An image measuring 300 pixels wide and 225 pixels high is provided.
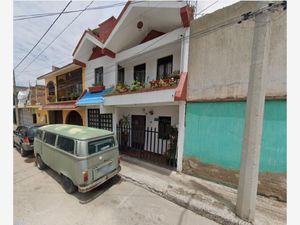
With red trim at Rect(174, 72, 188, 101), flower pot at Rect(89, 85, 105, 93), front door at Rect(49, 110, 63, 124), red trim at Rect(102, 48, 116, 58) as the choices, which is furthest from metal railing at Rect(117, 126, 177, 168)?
front door at Rect(49, 110, 63, 124)

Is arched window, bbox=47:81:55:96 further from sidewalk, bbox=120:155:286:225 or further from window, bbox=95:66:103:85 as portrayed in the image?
sidewalk, bbox=120:155:286:225

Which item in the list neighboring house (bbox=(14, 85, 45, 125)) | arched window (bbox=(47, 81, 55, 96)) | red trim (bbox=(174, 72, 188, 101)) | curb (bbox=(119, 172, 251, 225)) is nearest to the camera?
curb (bbox=(119, 172, 251, 225))

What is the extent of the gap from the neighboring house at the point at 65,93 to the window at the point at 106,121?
6.71 feet

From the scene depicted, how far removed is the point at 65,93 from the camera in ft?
42.0

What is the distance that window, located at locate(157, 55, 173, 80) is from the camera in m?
7.11

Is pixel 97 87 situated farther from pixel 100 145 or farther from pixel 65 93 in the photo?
pixel 100 145

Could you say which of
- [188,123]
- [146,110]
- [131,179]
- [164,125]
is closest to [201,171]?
[188,123]

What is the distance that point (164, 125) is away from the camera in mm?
7727

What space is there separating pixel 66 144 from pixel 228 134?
548 cm

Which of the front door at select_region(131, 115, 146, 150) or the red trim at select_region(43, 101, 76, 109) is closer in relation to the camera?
the front door at select_region(131, 115, 146, 150)

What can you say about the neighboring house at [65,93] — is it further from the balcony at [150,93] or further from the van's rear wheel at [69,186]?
the van's rear wheel at [69,186]

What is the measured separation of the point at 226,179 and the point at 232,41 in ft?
15.5

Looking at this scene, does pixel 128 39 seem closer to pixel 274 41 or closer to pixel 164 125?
pixel 164 125

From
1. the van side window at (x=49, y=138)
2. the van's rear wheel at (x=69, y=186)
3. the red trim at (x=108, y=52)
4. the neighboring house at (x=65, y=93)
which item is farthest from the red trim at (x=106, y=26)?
the van's rear wheel at (x=69, y=186)
